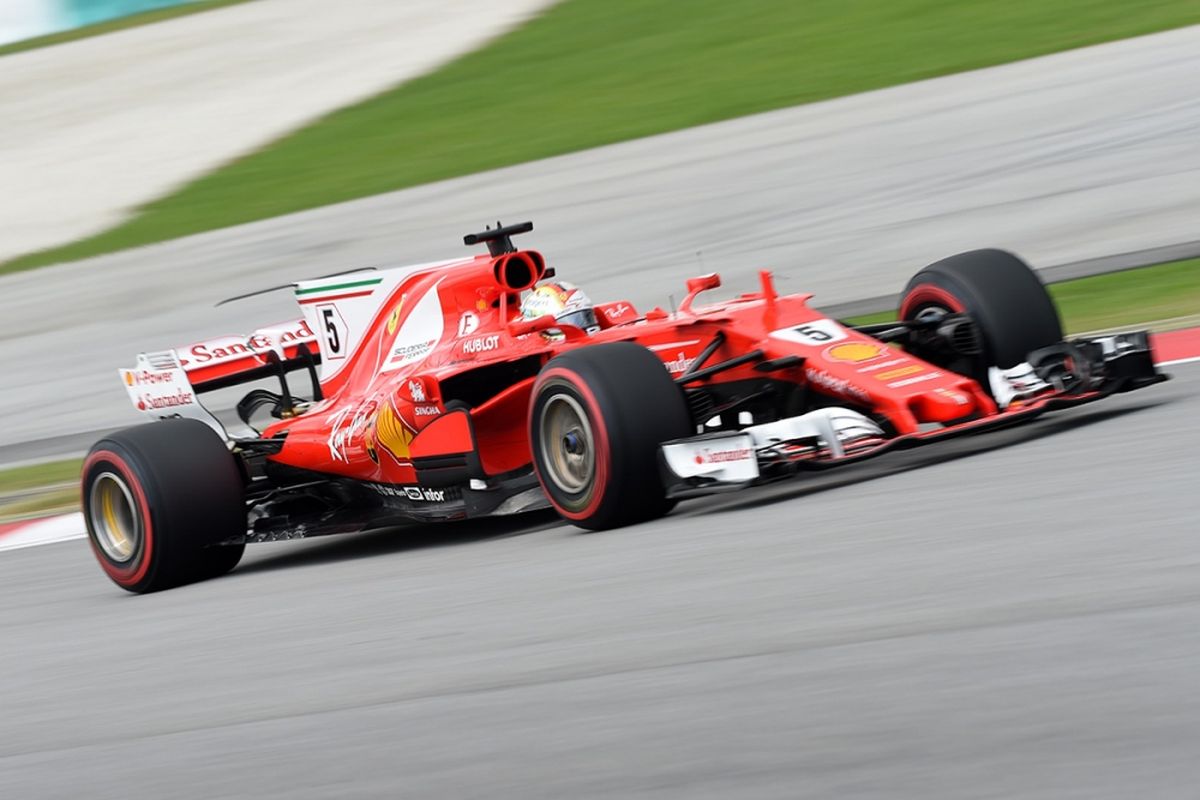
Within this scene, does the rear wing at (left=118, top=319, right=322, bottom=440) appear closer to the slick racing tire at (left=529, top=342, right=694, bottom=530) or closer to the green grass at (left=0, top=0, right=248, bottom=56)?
the slick racing tire at (left=529, top=342, right=694, bottom=530)

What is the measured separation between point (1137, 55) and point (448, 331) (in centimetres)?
1217

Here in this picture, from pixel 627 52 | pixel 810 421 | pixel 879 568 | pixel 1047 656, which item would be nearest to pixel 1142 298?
pixel 810 421

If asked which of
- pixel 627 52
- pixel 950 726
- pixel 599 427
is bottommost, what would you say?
pixel 950 726

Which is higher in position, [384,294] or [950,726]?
[384,294]

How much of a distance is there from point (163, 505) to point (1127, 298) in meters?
6.13

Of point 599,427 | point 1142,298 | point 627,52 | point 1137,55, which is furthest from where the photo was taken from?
point 627,52

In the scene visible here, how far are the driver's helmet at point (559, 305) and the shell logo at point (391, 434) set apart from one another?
69 cm

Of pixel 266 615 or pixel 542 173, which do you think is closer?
pixel 266 615

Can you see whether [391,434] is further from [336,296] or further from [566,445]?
[566,445]

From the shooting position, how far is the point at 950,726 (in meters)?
3.46

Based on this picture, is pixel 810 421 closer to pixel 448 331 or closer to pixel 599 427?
pixel 599 427

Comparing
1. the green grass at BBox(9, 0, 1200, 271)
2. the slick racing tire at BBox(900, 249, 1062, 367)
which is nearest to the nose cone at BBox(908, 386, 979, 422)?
the slick racing tire at BBox(900, 249, 1062, 367)

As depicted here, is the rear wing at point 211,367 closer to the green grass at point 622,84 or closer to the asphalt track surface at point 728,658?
the asphalt track surface at point 728,658

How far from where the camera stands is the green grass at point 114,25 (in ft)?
113
